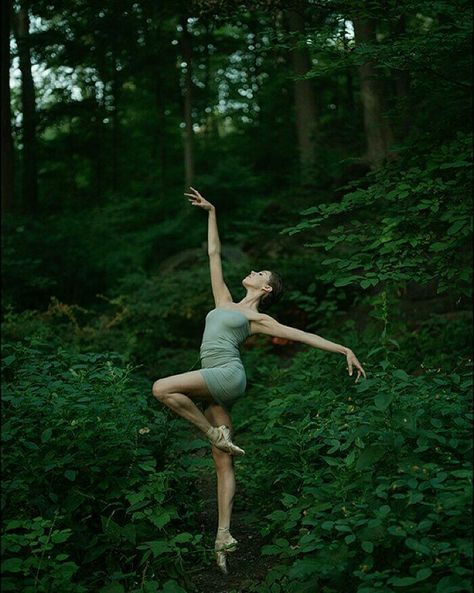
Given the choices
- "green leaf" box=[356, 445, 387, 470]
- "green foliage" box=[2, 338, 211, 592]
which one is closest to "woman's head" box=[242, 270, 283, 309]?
"green foliage" box=[2, 338, 211, 592]

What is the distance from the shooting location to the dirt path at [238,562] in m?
4.79

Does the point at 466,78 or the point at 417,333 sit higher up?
the point at 466,78

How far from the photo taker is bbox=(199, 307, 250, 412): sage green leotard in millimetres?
5191

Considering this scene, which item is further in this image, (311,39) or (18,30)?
(18,30)

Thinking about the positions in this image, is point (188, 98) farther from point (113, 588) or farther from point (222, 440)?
point (113, 588)

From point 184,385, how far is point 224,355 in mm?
397

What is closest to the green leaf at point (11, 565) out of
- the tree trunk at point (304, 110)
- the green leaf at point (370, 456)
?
the green leaf at point (370, 456)

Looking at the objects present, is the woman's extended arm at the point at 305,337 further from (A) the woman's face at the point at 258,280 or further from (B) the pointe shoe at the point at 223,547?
(B) the pointe shoe at the point at 223,547

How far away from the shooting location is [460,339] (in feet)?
30.4

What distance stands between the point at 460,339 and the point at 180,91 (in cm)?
1803

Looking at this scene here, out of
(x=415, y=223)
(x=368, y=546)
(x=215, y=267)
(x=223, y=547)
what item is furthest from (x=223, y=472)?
(x=415, y=223)

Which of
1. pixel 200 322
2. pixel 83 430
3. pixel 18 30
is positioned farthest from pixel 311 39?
pixel 18 30

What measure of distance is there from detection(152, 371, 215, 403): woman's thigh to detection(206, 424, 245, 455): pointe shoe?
280mm

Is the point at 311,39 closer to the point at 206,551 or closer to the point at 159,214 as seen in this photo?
the point at 206,551
